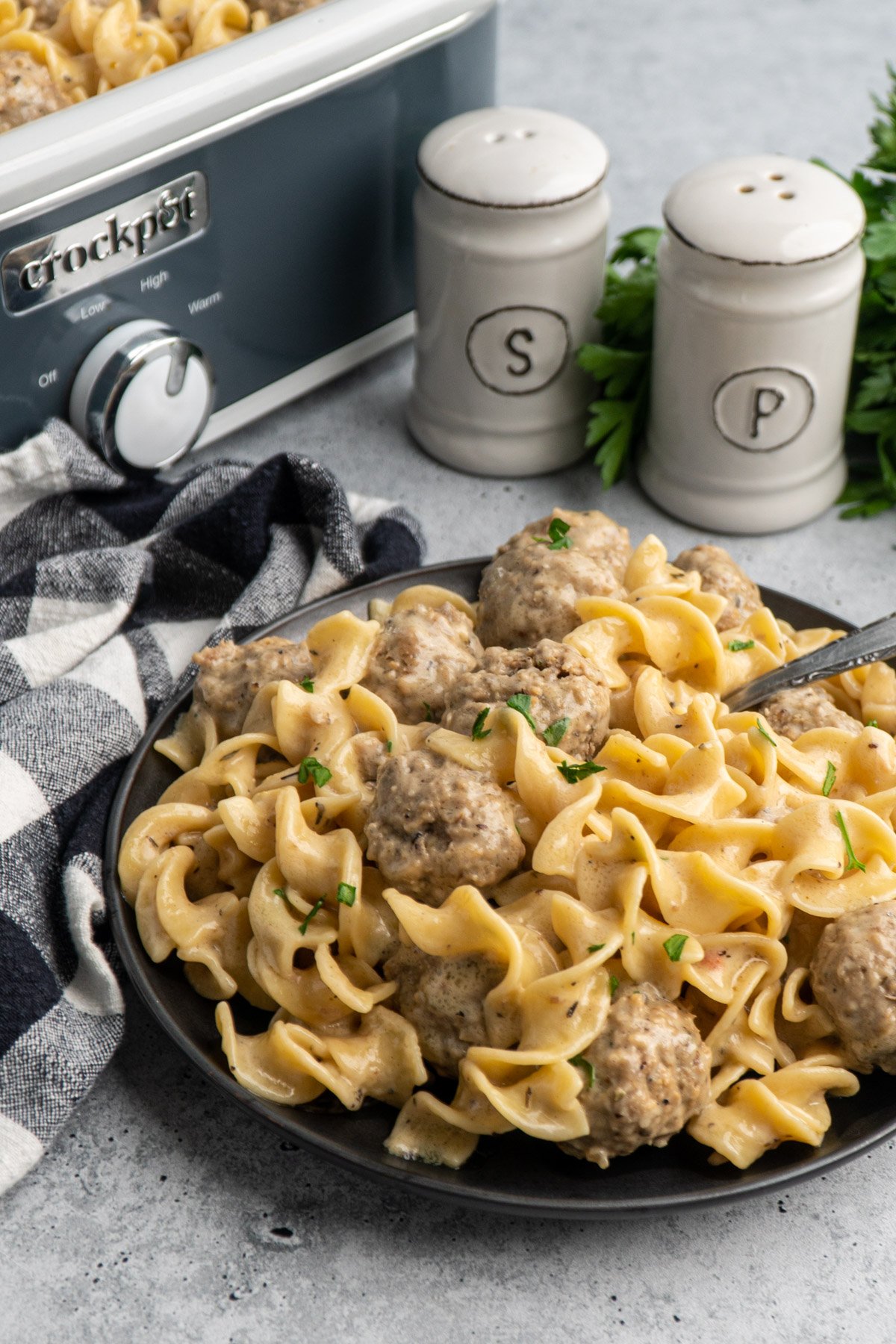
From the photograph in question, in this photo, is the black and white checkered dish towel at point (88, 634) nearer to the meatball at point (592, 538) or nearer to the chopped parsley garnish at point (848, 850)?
the meatball at point (592, 538)

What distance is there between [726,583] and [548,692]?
0.52 meters

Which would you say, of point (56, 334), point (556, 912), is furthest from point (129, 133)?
point (556, 912)

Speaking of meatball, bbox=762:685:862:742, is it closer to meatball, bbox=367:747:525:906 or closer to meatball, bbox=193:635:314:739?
meatball, bbox=367:747:525:906

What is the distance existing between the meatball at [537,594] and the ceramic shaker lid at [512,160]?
82 cm

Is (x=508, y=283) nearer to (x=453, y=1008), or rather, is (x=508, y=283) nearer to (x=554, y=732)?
(x=554, y=732)

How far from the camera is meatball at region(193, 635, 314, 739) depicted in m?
2.12

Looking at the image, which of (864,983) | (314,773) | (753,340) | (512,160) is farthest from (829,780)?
(512,160)

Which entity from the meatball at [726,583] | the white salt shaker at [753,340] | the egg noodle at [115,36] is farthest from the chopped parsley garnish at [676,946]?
the egg noodle at [115,36]

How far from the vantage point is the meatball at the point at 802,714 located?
2094 millimetres

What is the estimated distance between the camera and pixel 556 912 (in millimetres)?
1750

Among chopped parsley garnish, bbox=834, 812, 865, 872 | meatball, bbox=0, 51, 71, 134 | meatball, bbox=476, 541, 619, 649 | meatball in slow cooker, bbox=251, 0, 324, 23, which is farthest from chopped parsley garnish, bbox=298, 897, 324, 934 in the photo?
meatball in slow cooker, bbox=251, 0, 324, 23

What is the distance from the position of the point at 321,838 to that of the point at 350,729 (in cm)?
20

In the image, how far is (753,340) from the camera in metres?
2.67

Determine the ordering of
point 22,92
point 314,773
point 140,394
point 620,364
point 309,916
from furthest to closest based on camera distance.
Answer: point 620,364 → point 140,394 → point 22,92 → point 314,773 → point 309,916
